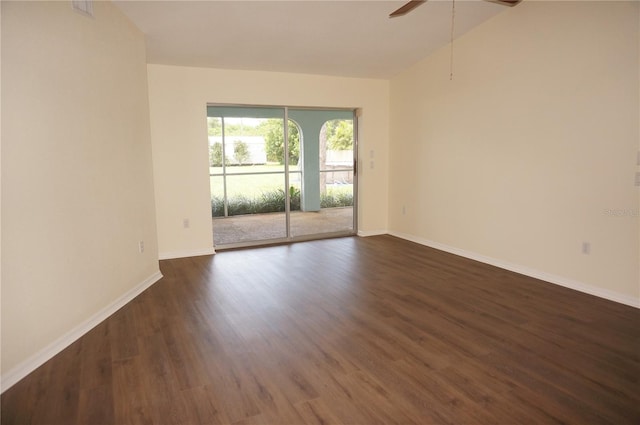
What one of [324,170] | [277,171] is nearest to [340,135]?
[324,170]

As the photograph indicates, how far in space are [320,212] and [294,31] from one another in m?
3.12

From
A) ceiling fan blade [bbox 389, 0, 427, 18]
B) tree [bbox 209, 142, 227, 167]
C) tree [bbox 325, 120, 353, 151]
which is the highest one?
ceiling fan blade [bbox 389, 0, 427, 18]

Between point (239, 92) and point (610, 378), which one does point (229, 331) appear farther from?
point (239, 92)

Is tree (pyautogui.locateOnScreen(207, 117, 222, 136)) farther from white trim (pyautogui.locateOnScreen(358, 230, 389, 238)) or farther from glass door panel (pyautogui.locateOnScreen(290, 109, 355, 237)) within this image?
white trim (pyautogui.locateOnScreen(358, 230, 389, 238))

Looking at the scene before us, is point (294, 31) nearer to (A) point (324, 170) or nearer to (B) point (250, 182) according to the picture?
(B) point (250, 182)

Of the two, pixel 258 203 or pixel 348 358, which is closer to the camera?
pixel 348 358

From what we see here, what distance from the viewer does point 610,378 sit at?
2.29 metres

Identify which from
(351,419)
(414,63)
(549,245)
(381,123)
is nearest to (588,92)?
(549,245)

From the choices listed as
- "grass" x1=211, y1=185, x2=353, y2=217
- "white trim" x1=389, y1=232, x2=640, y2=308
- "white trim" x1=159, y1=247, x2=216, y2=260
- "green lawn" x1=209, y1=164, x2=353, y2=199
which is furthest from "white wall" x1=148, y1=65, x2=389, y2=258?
"white trim" x1=389, y1=232, x2=640, y2=308

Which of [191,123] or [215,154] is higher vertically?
[191,123]

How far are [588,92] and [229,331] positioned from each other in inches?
153

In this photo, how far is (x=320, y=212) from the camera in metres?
6.67

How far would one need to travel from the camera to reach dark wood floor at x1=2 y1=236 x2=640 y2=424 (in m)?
2.03

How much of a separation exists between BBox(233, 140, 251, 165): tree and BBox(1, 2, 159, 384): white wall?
187 cm
